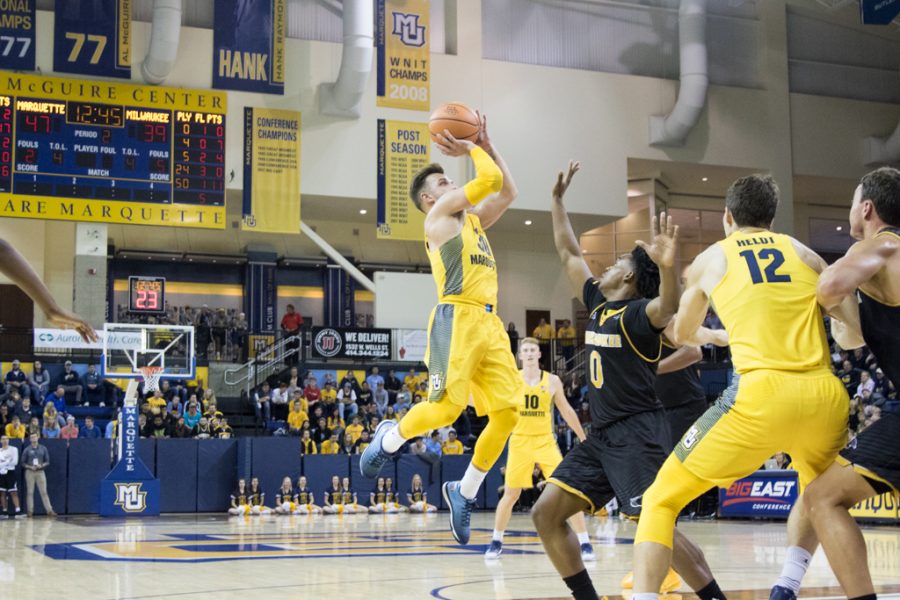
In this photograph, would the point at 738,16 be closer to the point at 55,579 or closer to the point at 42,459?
the point at 42,459

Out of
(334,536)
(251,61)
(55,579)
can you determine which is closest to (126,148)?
(251,61)

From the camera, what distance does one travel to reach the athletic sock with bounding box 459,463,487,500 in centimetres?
Result: 736

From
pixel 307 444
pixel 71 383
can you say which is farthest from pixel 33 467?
pixel 307 444

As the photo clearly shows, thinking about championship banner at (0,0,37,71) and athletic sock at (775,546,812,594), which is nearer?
athletic sock at (775,546,812,594)

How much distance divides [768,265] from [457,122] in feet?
10.1

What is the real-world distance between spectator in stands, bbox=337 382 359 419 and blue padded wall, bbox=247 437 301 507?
7.47ft

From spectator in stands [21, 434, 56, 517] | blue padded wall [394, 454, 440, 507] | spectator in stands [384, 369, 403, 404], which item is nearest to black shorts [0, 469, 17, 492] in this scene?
spectator in stands [21, 434, 56, 517]

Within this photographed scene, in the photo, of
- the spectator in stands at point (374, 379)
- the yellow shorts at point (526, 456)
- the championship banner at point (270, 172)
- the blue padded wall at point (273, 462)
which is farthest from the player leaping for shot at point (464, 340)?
the championship banner at point (270, 172)

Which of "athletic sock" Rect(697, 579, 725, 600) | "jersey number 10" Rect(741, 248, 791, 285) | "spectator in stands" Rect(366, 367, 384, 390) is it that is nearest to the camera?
"jersey number 10" Rect(741, 248, 791, 285)

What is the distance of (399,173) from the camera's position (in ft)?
87.1

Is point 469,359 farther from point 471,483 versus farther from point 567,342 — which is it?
point 567,342

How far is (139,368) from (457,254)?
16.1 metres

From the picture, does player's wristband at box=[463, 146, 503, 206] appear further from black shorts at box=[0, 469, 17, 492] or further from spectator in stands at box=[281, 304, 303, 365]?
spectator in stands at box=[281, 304, 303, 365]

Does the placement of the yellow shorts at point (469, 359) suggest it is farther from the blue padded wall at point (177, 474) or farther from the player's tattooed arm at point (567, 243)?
the blue padded wall at point (177, 474)
